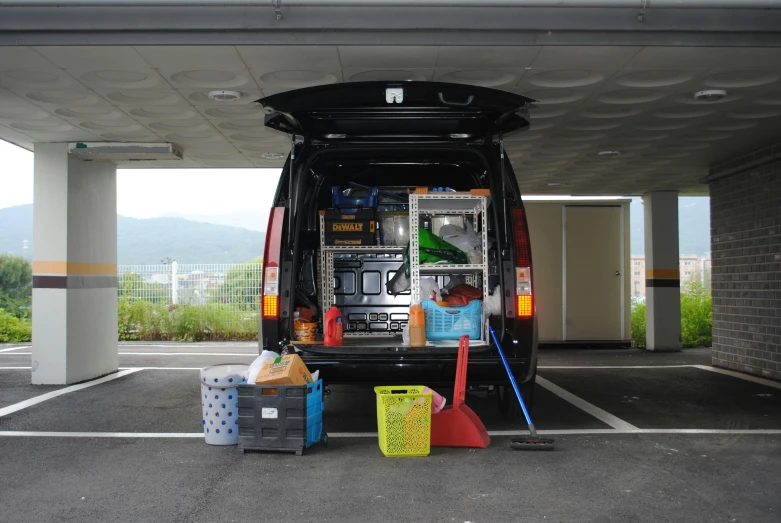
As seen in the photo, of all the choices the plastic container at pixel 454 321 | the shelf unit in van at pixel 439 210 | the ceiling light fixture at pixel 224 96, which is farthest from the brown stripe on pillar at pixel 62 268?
the plastic container at pixel 454 321

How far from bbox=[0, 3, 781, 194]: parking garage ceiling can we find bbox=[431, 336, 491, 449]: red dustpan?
6.92 ft

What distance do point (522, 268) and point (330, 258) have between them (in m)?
1.86

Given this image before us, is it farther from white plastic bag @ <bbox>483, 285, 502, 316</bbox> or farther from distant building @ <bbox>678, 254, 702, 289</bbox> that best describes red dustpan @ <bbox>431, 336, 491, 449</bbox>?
distant building @ <bbox>678, 254, 702, 289</bbox>

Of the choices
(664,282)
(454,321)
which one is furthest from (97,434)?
(664,282)

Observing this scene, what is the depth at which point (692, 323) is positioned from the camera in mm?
13125

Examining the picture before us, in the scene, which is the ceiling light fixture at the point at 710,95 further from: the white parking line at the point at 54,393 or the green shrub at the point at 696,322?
the green shrub at the point at 696,322

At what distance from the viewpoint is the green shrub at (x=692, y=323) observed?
12.8 metres

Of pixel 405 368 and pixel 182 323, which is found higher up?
pixel 405 368

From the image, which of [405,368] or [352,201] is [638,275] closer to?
[352,201]

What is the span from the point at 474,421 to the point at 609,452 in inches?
36.1

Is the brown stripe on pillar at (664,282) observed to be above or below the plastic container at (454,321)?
above

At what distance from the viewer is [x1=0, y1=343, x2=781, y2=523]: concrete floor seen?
3.53 metres

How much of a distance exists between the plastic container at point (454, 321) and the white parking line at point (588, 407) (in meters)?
1.33

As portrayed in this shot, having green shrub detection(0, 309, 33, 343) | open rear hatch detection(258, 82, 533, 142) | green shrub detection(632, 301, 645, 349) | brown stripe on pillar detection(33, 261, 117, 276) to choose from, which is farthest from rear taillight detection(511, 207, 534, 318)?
green shrub detection(0, 309, 33, 343)
